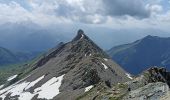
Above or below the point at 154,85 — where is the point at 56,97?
above

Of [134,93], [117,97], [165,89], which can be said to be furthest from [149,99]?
[117,97]

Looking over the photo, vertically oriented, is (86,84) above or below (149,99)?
above

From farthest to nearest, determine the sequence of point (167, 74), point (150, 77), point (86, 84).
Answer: point (86, 84)
point (167, 74)
point (150, 77)

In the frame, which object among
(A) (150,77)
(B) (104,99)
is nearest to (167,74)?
(A) (150,77)

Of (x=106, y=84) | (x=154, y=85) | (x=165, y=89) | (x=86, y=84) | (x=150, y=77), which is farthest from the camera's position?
(x=86, y=84)

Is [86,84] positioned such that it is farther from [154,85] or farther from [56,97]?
[154,85]

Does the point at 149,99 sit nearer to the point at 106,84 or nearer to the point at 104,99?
the point at 104,99

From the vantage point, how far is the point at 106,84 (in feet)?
465

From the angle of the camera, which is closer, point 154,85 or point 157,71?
point 154,85

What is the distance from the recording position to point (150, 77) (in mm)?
89000

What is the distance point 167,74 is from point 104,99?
984 inches

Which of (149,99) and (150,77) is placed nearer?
(149,99)

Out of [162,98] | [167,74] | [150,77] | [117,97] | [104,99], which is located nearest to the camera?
[162,98]

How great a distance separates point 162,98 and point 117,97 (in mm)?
26812
